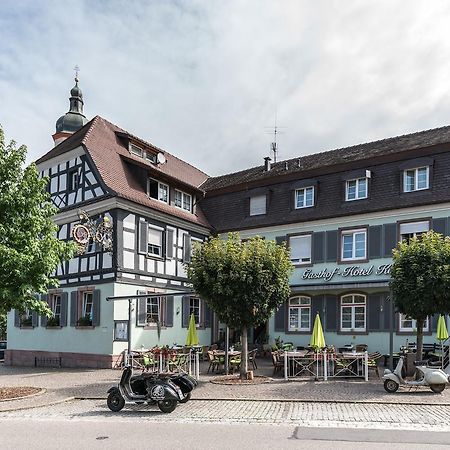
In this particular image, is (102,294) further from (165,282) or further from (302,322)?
(302,322)

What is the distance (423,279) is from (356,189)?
363 inches

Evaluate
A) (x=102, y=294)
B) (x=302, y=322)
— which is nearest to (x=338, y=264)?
(x=302, y=322)

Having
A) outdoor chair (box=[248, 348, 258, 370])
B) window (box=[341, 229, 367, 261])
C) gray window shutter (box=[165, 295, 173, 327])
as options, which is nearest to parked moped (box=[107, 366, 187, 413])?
outdoor chair (box=[248, 348, 258, 370])

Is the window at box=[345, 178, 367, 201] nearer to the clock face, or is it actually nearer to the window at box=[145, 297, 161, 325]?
the window at box=[145, 297, 161, 325]

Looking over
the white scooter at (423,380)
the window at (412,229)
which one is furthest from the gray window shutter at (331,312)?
the white scooter at (423,380)

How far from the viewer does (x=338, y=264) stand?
23.5 meters

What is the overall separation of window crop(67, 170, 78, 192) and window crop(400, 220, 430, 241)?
1350cm

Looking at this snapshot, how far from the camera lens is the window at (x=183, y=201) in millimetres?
26166

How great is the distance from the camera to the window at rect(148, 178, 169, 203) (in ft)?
79.0

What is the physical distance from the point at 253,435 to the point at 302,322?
16.3 meters

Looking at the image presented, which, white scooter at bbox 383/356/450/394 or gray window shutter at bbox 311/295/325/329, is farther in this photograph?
gray window shutter at bbox 311/295/325/329

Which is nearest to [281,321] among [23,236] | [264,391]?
[264,391]

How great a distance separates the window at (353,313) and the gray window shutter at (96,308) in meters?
10.1

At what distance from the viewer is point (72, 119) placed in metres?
35.6
